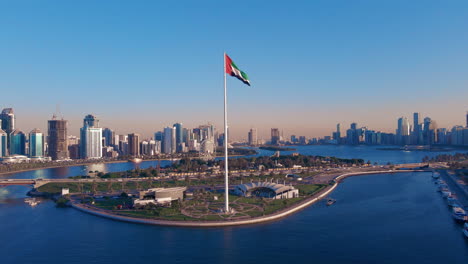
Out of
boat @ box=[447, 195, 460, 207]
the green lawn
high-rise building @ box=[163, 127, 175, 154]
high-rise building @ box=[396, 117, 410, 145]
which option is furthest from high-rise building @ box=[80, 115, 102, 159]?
high-rise building @ box=[396, 117, 410, 145]

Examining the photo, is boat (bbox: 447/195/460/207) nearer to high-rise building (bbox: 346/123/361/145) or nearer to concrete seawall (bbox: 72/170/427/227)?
concrete seawall (bbox: 72/170/427/227)

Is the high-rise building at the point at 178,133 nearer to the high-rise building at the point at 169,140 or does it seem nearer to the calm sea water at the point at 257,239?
the high-rise building at the point at 169,140

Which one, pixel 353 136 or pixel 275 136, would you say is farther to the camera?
pixel 275 136

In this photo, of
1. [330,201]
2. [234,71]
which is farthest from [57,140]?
[234,71]

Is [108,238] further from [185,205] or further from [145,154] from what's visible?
[145,154]

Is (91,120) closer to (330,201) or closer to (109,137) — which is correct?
(109,137)

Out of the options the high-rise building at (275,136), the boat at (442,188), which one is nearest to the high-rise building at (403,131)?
the high-rise building at (275,136)
